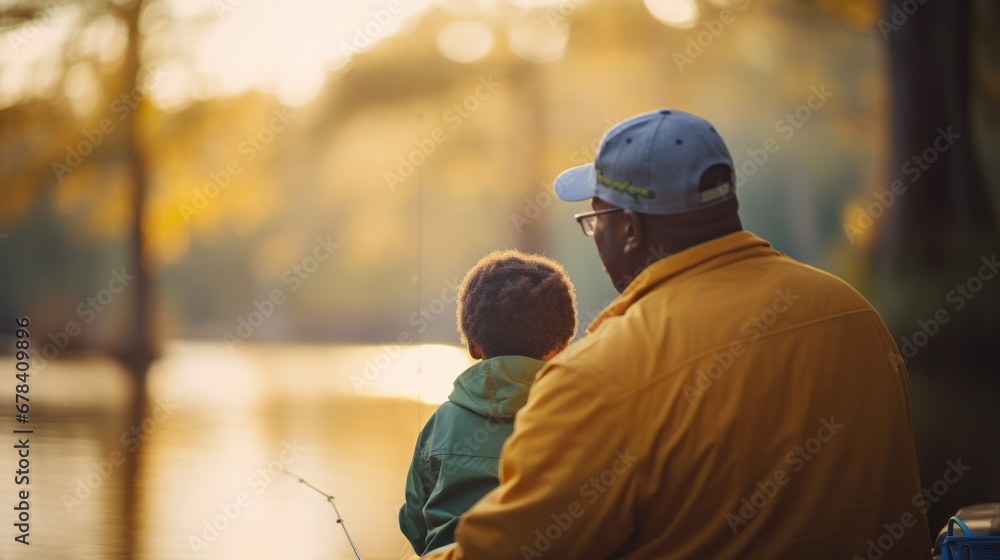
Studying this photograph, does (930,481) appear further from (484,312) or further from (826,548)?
(826,548)

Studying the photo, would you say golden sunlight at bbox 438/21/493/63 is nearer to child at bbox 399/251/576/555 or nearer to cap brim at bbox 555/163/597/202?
child at bbox 399/251/576/555

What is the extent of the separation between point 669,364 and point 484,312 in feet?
2.96

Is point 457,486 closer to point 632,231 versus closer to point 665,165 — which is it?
point 632,231

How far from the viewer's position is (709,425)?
1.19m

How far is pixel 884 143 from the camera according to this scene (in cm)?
603

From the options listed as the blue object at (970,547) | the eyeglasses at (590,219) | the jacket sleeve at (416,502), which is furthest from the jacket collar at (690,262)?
the blue object at (970,547)

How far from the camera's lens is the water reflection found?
15.0 ft

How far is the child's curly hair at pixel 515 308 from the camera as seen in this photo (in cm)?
205

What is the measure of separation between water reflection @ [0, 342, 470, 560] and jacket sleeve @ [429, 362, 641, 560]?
0.92 m

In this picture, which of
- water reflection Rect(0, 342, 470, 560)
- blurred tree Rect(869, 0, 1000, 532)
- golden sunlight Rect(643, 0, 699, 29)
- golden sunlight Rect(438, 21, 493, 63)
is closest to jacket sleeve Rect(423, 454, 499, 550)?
water reflection Rect(0, 342, 470, 560)

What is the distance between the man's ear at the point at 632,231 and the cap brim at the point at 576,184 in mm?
89

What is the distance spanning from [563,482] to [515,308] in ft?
3.00

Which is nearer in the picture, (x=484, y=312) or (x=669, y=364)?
(x=669, y=364)

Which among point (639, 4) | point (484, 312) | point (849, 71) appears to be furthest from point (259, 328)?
point (484, 312)
